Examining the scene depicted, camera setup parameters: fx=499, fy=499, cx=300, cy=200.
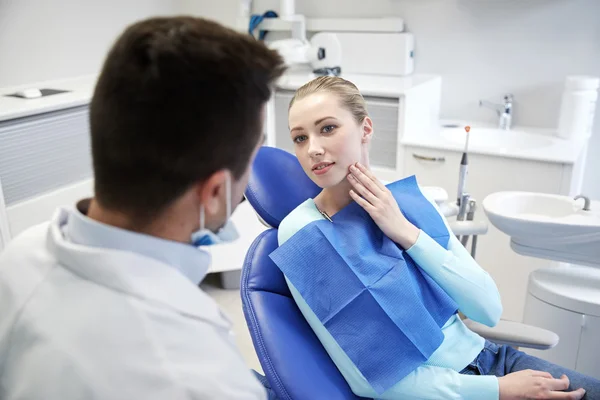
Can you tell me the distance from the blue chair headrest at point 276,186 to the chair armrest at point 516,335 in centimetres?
58

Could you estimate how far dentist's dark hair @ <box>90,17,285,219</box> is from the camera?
60cm

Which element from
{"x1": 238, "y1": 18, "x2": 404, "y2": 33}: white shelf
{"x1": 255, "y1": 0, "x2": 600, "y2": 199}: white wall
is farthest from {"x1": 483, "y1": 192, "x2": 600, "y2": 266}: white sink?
{"x1": 238, "y1": 18, "x2": 404, "y2": 33}: white shelf

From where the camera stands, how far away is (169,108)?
23.6 inches

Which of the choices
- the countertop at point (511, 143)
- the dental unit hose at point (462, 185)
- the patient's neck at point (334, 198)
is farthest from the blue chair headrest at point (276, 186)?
the countertop at point (511, 143)

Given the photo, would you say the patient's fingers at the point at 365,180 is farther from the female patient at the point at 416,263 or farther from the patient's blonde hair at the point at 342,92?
the patient's blonde hair at the point at 342,92

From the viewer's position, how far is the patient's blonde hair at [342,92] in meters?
1.30

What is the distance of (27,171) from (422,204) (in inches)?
65.8

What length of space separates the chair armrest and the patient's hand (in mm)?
336

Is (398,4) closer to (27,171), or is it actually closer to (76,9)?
(76,9)

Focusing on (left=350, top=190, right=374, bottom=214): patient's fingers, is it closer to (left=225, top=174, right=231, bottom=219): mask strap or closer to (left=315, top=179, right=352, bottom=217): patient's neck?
(left=315, top=179, right=352, bottom=217): patient's neck

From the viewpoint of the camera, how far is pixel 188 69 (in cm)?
60

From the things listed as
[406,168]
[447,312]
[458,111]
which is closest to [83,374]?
[447,312]

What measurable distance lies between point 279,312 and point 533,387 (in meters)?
0.60

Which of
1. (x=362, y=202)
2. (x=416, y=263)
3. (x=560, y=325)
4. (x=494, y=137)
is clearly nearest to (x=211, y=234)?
(x=362, y=202)
